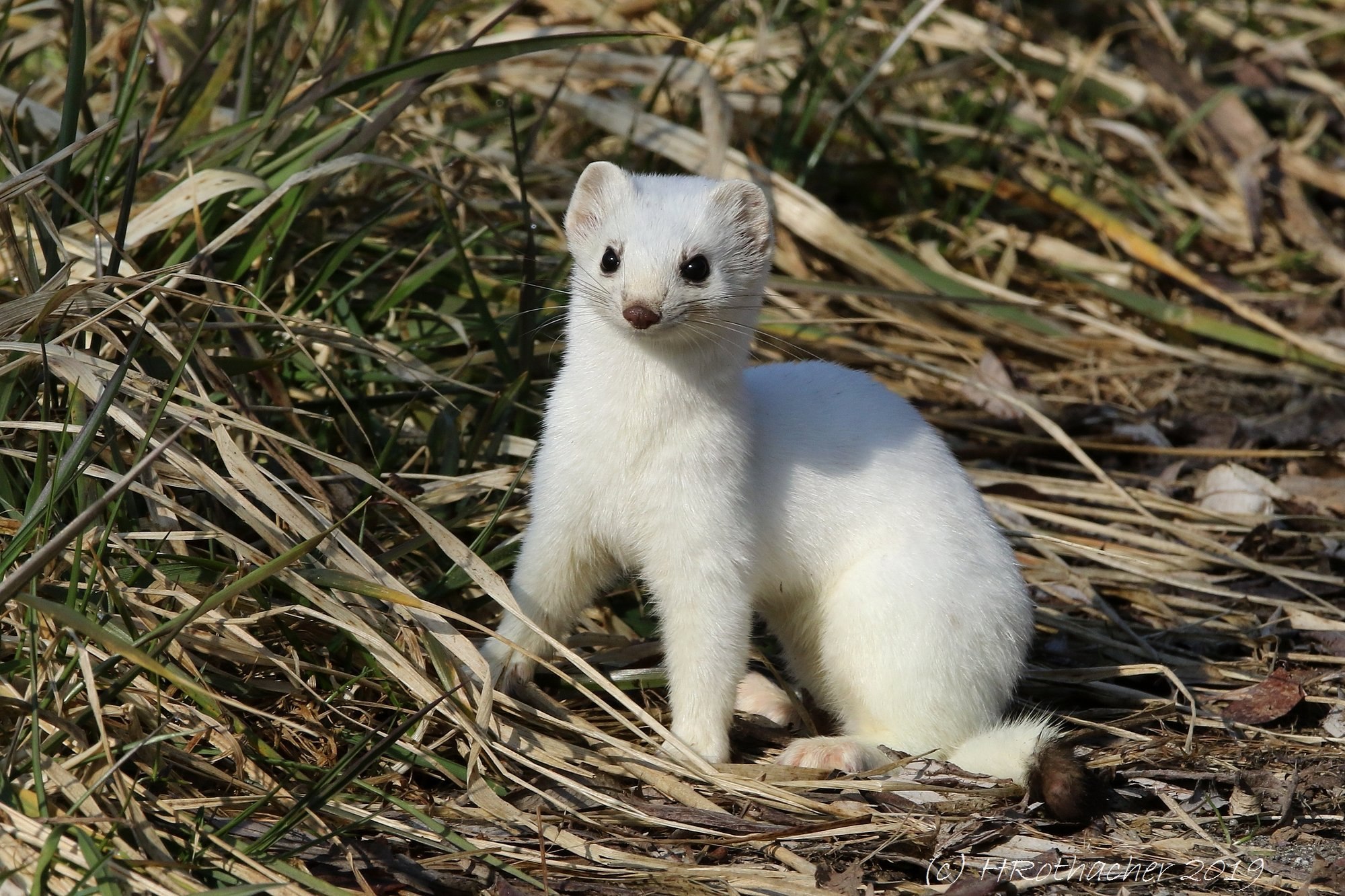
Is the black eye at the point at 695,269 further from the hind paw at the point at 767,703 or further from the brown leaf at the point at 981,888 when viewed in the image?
the brown leaf at the point at 981,888

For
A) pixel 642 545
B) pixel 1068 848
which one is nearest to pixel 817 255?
pixel 642 545

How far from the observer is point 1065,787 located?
2.71m

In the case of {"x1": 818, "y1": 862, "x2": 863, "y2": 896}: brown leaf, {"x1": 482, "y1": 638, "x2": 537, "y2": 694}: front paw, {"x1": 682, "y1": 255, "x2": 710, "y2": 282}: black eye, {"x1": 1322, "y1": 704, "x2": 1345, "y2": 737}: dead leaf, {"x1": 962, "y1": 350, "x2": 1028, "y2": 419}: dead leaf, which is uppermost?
{"x1": 682, "y1": 255, "x2": 710, "y2": 282}: black eye

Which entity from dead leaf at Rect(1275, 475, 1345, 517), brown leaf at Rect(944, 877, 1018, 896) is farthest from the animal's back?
dead leaf at Rect(1275, 475, 1345, 517)

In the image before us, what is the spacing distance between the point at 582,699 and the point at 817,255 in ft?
8.04

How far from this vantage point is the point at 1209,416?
476 centimetres

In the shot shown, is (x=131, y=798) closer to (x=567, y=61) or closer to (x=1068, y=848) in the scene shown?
(x=1068, y=848)

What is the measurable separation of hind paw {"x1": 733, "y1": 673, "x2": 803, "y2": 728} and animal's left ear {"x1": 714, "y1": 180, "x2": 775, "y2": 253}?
117 centimetres

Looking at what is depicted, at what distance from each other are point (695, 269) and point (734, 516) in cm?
56

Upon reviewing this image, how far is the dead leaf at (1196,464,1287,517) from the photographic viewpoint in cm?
428

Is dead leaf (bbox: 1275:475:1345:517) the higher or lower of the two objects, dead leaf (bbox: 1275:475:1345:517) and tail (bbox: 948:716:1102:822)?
the higher

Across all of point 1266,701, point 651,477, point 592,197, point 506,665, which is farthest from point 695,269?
point 1266,701

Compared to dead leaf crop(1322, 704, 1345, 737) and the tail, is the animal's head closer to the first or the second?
the tail

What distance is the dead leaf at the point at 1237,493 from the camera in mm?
4277
